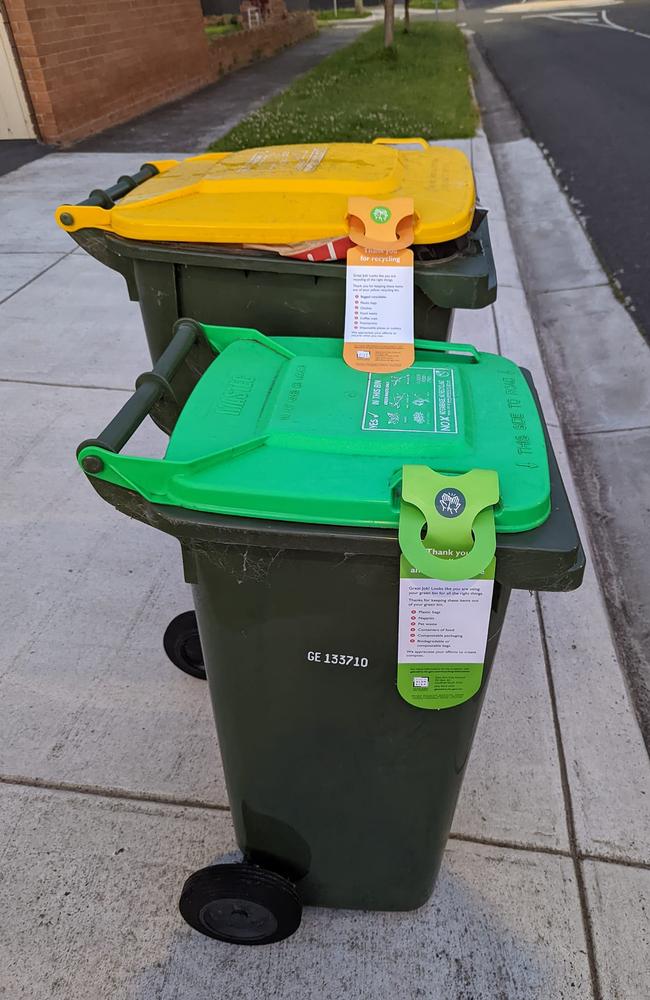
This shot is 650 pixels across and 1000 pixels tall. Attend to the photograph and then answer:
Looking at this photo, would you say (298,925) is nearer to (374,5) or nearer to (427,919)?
(427,919)

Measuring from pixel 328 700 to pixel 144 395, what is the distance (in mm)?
663

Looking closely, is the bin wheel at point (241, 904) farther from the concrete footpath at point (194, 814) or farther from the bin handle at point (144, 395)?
the bin handle at point (144, 395)

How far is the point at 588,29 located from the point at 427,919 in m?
25.7

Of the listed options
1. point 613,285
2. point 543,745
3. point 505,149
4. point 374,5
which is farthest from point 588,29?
point 374,5

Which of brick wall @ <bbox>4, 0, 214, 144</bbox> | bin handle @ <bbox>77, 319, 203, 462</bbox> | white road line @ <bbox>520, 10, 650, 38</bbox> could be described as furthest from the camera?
white road line @ <bbox>520, 10, 650, 38</bbox>

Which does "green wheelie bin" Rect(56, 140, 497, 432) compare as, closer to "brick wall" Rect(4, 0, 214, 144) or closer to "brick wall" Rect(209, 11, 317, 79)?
"brick wall" Rect(4, 0, 214, 144)

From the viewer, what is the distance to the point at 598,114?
10516mm

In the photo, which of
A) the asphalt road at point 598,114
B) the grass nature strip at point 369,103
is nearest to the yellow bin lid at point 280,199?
the asphalt road at point 598,114

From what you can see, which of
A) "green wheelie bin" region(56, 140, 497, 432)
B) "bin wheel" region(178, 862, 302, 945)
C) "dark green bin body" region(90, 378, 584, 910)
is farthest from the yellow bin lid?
"bin wheel" region(178, 862, 302, 945)

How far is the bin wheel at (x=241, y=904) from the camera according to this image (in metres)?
1.52

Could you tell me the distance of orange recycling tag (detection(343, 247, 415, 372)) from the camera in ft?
4.83

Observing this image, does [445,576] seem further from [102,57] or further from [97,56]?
[102,57]

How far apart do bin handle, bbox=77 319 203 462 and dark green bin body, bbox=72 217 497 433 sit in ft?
0.36

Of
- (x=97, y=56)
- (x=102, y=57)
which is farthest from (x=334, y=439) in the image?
(x=102, y=57)
